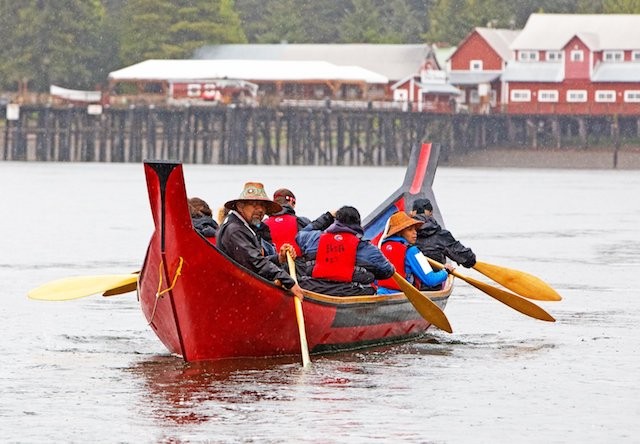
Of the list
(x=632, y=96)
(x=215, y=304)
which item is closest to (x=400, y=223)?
(x=215, y=304)

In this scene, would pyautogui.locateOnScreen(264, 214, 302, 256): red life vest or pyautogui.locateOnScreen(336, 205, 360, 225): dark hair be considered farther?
pyautogui.locateOnScreen(264, 214, 302, 256): red life vest

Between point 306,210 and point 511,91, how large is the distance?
52.6 metres

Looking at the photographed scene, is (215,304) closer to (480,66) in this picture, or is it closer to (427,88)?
(427,88)

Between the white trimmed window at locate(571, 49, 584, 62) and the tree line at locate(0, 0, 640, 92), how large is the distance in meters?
15.0

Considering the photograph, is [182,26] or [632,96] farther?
[182,26]

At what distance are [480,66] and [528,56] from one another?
4059 millimetres

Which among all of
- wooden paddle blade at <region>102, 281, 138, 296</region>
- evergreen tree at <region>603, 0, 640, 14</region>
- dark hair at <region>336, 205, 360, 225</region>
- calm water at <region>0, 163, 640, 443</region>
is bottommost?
calm water at <region>0, 163, 640, 443</region>

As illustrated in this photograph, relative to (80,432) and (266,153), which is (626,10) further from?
(80,432)

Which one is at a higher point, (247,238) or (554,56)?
(554,56)

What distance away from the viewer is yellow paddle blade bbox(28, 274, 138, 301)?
17.9 m

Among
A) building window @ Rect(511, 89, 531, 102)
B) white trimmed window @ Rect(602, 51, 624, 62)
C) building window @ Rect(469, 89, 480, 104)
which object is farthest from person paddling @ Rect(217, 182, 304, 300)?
building window @ Rect(469, 89, 480, 104)

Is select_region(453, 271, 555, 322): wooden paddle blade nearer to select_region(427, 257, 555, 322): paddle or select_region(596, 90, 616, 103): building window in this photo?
select_region(427, 257, 555, 322): paddle

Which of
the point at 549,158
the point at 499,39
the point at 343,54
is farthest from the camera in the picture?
the point at 343,54

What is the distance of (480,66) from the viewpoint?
102 meters
